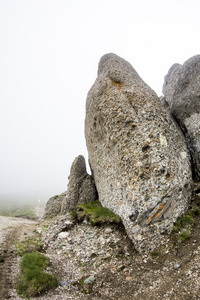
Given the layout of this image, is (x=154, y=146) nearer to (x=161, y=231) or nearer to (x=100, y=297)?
(x=161, y=231)

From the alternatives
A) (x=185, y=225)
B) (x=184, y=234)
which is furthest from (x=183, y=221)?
(x=184, y=234)

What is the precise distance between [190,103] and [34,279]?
20.9 meters

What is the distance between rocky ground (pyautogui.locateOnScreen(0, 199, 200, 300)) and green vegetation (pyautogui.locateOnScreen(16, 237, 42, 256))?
18.3 inches

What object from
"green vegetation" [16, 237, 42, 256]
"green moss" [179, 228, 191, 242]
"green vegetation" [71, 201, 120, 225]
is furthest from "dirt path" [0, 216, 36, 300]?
"green moss" [179, 228, 191, 242]

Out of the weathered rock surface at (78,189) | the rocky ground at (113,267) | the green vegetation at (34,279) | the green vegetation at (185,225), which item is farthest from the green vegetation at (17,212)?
the green vegetation at (185,225)

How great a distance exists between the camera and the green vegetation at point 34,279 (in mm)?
8316

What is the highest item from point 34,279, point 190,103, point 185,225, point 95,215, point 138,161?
point 190,103

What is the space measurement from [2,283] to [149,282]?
732 centimetres

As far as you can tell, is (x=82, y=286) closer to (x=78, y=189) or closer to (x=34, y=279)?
(x=34, y=279)

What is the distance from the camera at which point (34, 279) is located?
8883mm

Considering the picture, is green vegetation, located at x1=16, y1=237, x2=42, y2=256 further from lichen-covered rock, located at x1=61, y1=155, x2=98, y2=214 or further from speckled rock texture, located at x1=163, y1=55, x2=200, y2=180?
speckled rock texture, located at x1=163, y1=55, x2=200, y2=180

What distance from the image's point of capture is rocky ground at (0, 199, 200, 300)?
800cm

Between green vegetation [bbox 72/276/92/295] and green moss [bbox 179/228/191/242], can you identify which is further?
green moss [bbox 179/228/191/242]

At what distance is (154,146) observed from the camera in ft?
47.1
